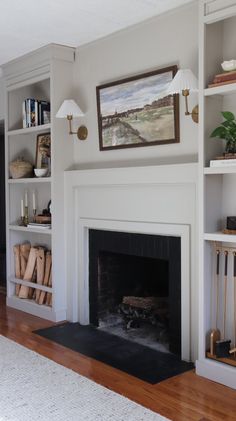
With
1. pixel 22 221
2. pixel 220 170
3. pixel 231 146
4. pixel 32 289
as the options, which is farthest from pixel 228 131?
pixel 32 289

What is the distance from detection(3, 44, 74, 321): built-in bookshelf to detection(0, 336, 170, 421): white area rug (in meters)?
1.06

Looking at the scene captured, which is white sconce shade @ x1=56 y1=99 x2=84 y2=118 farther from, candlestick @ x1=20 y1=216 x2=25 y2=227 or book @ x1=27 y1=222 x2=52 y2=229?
candlestick @ x1=20 y1=216 x2=25 y2=227

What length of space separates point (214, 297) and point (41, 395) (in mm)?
1227

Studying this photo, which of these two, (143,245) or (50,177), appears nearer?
(143,245)

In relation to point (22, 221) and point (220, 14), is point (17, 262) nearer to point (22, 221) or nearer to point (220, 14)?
point (22, 221)

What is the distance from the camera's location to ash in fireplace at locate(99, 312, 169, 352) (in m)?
3.44

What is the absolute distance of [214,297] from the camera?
2.91m

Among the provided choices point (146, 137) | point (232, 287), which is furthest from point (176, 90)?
point (232, 287)

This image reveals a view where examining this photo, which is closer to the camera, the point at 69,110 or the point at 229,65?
the point at 229,65

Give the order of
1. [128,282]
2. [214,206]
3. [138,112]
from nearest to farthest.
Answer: [214,206]
[138,112]
[128,282]

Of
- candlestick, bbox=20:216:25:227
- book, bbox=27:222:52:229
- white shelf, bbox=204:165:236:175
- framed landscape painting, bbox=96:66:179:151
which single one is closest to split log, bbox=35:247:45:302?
book, bbox=27:222:52:229

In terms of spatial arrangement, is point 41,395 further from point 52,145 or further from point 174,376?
point 52,145

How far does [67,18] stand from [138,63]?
0.62m

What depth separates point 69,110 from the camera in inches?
147
